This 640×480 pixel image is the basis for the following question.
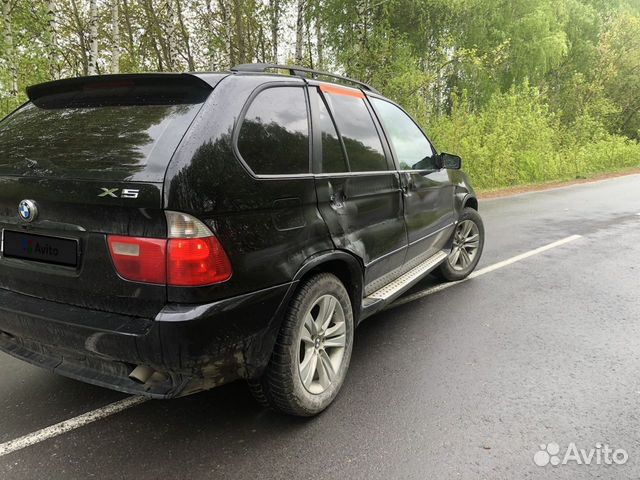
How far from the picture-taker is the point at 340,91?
3.10 metres

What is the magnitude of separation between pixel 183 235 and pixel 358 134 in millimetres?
1633

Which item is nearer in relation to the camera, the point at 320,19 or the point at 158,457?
the point at 158,457

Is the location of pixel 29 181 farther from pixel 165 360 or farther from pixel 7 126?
pixel 165 360

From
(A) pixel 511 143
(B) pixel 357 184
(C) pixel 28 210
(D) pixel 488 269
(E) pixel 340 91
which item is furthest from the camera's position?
(A) pixel 511 143

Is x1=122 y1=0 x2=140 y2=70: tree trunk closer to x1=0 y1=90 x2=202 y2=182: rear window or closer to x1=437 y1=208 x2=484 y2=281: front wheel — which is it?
x1=437 y1=208 x2=484 y2=281: front wheel

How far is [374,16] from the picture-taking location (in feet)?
43.3

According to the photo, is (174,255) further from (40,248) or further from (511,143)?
(511,143)

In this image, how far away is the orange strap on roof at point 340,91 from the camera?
115 inches

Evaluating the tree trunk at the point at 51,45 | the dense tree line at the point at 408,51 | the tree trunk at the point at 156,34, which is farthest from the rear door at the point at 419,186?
the tree trunk at the point at 156,34

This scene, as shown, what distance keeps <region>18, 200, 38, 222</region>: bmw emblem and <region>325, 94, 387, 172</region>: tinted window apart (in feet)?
5.72

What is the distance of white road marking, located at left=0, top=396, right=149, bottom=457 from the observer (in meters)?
2.32

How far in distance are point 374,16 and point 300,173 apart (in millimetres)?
12438

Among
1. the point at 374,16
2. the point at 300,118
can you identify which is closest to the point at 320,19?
the point at 374,16

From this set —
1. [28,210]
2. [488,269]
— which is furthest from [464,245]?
[28,210]
